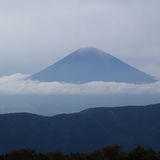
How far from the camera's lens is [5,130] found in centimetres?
6662

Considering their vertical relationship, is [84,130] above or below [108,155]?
above

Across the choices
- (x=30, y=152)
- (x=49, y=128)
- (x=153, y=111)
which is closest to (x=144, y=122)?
(x=153, y=111)

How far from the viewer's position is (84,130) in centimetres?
7306

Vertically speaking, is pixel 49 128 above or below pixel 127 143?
above

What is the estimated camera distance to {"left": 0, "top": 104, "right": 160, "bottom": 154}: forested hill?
65.4m

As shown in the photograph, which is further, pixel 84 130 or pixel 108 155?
pixel 84 130

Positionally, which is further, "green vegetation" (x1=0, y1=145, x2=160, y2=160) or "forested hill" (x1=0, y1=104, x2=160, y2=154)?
"forested hill" (x1=0, y1=104, x2=160, y2=154)

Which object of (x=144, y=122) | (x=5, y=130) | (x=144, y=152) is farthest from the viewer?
(x=144, y=122)

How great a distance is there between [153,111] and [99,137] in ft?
46.2

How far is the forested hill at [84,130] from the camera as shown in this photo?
65.4m

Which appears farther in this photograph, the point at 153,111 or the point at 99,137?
the point at 153,111

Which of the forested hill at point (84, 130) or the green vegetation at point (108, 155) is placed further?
the forested hill at point (84, 130)

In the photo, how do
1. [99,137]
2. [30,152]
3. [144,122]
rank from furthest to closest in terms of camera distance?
[144,122]
[99,137]
[30,152]

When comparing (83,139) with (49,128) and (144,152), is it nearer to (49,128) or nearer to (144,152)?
(49,128)
